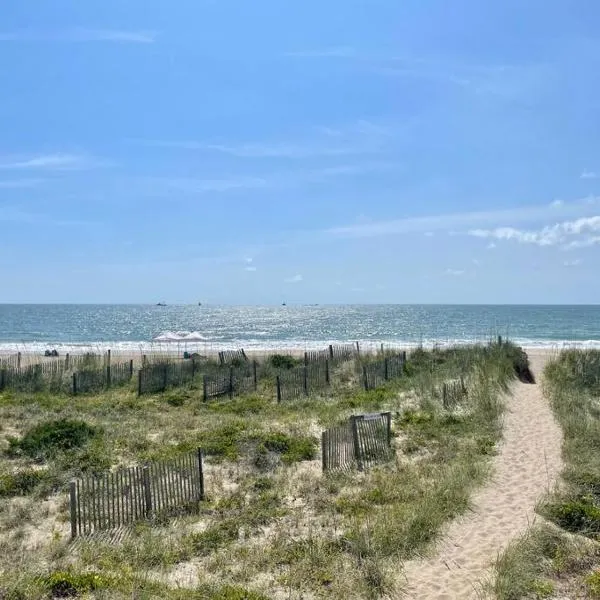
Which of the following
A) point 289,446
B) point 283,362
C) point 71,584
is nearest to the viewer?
point 71,584

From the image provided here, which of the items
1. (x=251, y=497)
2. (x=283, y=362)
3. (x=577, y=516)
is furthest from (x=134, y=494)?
(x=283, y=362)

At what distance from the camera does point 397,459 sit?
13.3 m

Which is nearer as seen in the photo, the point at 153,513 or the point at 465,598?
the point at 465,598

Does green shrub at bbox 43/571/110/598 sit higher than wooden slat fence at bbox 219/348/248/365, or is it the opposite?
wooden slat fence at bbox 219/348/248/365

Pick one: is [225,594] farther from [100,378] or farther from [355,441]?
[100,378]

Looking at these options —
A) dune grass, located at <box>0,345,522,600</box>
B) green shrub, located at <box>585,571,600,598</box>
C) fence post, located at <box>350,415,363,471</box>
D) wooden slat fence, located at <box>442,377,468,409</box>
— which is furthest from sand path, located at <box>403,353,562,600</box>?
fence post, located at <box>350,415,363,471</box>

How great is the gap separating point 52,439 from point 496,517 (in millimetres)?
10869

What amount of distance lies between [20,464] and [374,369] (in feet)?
48.5

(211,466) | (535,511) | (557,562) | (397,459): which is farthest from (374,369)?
(557,562)

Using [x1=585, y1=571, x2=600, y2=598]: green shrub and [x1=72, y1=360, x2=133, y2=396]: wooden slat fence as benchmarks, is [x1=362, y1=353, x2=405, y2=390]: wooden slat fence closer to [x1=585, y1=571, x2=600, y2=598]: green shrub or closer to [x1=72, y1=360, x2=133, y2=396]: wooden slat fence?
[x1=72, y1=360, x2=133, y2=396]: wooden slat fence

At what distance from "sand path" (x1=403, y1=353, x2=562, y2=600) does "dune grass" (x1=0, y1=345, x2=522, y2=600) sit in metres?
0.29

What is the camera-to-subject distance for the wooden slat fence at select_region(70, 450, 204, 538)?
9195mm

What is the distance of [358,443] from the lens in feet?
43.2

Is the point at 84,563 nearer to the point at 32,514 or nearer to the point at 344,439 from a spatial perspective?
the point at 32,514
